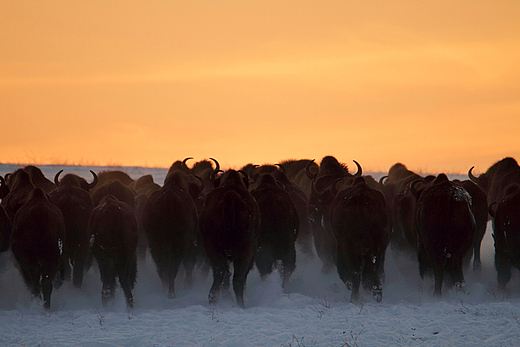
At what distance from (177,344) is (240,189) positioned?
11.5ft

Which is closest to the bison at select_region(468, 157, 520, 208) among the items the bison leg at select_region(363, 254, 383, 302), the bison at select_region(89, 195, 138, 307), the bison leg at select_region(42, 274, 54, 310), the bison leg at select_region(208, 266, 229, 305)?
the bison leg at select_region(363, 254, 383, 302)

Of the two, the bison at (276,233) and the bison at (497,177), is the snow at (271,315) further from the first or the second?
the bison at (497,177)

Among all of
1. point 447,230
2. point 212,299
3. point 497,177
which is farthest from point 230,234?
point 497,177

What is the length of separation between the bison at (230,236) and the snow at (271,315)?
40cm

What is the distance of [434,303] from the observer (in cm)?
1020

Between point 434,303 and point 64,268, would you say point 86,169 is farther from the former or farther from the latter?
point 434,303

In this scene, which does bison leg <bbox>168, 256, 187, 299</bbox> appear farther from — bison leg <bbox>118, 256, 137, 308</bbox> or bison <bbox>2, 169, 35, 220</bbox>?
bison <bbox>2, 169, 35, 220</bbox>

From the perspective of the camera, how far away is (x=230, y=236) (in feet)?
33.6

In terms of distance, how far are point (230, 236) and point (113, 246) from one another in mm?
1923

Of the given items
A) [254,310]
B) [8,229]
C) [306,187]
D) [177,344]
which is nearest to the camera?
[177,344]

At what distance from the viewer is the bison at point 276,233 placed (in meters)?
11.3

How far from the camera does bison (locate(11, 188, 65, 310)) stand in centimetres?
1035

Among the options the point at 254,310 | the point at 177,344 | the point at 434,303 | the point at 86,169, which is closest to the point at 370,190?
the point at 434,303

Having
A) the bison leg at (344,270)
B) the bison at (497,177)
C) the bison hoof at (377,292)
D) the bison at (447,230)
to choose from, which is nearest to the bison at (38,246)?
the bison leg at (344,270)
